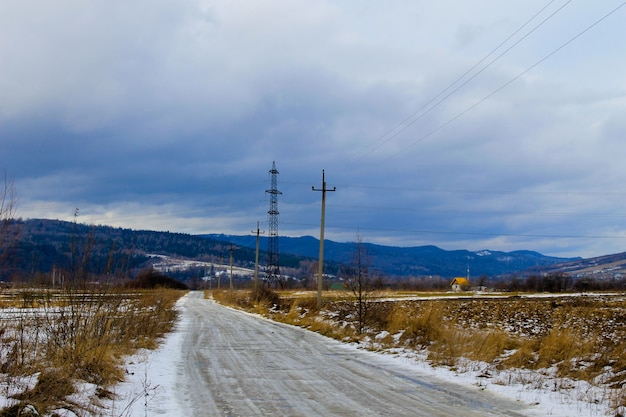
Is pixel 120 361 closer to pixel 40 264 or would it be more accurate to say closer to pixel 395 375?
pixel 40 264

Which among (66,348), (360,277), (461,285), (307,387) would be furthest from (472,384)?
(461,285)

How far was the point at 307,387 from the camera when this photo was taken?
11.4m

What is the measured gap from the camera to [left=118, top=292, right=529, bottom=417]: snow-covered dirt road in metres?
9.29

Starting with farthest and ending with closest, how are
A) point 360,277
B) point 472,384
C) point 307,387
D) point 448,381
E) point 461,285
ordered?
point 461,285 < point 360,277 < point 448,381 < point 472,384 < point 307,387

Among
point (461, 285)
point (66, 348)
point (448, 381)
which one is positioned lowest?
point (448, 381)

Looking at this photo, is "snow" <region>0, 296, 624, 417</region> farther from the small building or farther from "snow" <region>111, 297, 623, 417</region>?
the small building

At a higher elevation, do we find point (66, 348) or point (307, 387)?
point (66, 348)

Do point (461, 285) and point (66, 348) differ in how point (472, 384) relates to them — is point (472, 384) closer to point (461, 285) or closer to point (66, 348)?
point (66, 348)

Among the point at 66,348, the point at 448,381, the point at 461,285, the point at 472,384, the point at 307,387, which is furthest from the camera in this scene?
the point at 461,285

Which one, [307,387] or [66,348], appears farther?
[307,387]

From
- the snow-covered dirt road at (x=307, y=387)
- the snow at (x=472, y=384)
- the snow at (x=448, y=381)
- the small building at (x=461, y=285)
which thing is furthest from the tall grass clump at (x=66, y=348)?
the small building at (x=461, y=285)

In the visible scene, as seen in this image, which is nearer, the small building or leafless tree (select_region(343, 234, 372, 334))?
leafless tree (select_region(343, 234, 372, 334))

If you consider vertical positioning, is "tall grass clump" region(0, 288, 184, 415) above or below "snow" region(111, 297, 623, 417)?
above

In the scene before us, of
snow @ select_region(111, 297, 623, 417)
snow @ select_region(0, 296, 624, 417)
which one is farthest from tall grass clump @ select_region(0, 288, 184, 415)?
snow @ select_region(111, 297, 623, 417)
